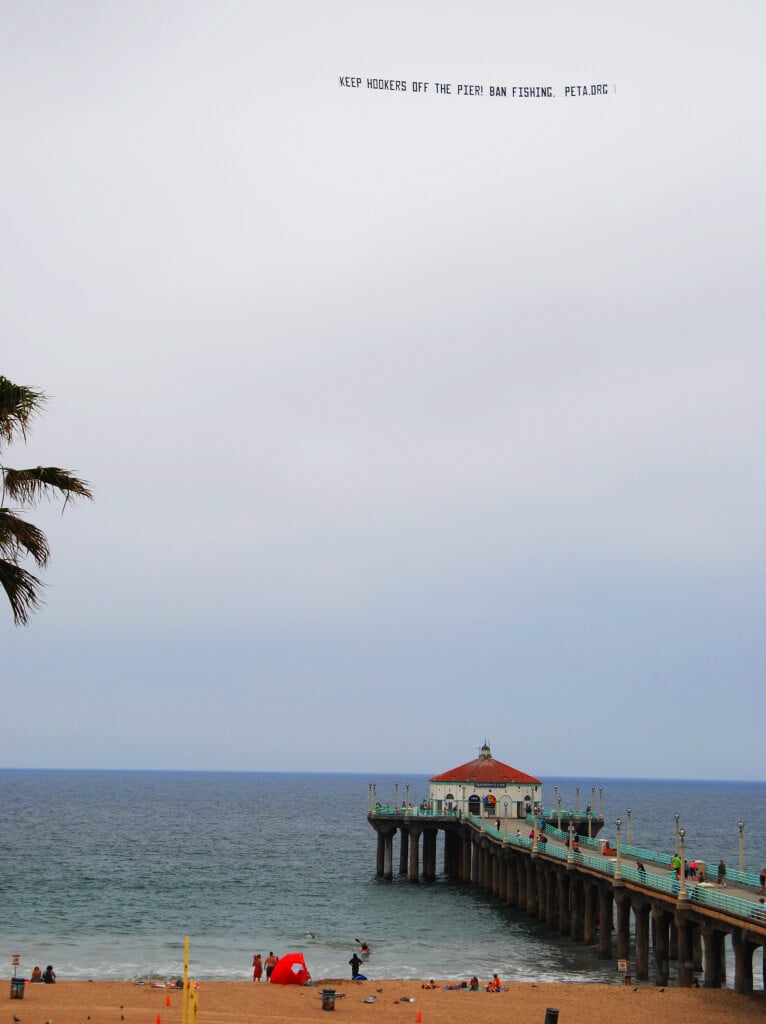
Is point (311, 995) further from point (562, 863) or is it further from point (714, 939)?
point (562, 863)

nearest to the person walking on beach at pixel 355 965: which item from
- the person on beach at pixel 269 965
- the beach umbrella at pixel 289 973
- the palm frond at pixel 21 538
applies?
the beach umbrella at pixel 289 973

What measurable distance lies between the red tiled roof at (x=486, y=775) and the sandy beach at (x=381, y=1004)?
3344 centimetres

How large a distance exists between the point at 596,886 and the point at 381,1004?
1341cm

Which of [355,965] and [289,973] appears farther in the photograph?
[355,965]

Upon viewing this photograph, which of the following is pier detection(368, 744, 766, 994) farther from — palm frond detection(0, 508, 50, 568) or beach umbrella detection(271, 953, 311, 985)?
palm frond detection(0, 508, 50, 568)

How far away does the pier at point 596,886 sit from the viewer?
3269cm

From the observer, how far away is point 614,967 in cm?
3903

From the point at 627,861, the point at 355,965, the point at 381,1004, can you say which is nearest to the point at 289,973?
the point at 355,965

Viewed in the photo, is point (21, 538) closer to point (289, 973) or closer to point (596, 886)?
point (289, 973)

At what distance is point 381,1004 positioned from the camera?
107ft

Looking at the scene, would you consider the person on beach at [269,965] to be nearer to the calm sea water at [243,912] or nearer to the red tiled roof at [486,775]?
the calm sea water at [243,912]

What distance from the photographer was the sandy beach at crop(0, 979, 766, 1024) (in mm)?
30297

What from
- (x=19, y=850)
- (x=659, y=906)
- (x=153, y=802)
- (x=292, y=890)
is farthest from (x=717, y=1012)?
(x=153, y=802)

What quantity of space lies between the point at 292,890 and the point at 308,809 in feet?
371
